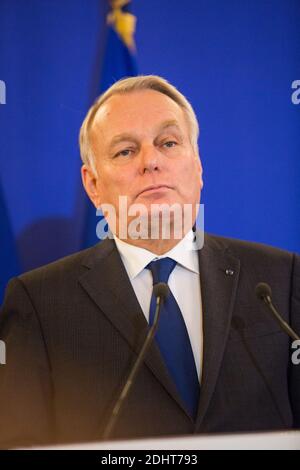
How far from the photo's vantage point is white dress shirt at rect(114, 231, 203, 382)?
1915 mm

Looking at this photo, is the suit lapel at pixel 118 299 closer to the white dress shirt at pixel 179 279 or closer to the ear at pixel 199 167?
the white dress shirt at pixel 179 279

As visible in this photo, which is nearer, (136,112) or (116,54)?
A: (136,112)

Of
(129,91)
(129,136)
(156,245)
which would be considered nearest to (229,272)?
(156,245)

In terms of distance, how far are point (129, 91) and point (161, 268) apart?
58 cm

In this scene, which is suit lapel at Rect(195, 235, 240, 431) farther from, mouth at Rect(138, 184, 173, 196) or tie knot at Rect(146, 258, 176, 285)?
mouth at Rect(138, 184, 173, 196)

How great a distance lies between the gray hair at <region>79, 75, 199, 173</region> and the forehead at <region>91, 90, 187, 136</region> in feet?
0.05

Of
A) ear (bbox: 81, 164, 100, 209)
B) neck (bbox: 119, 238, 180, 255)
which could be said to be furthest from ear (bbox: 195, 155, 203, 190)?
ear (bbox: 81, 164, 100, 209)

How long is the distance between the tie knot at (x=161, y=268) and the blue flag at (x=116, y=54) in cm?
25

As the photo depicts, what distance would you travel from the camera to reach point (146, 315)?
1.91 metres

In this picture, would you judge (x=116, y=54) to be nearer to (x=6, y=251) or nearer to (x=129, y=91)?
(x=129, y=91)

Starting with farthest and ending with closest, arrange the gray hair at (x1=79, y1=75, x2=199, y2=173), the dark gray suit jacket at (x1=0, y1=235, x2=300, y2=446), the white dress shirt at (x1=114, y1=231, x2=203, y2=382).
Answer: the gray hair at (x1=79, y1=75, x2=199, y2=173), the white dress shirt at (x1=114, y1=231, x2=203, y2=382), the dark gray suit jacket at (x1=0, y1=235, x2=300, y2=446)

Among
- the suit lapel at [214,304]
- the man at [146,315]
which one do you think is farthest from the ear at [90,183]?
the suit lapel at [214,304]

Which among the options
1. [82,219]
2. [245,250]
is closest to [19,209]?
[82,219]

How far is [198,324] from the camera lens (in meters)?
1.91
